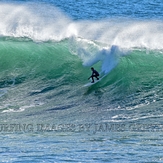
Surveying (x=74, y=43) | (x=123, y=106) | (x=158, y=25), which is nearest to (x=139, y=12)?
(x=158, y=25)

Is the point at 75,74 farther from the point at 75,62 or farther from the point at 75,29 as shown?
the point at 75,29

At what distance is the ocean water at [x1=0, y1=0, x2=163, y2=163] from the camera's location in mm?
13426

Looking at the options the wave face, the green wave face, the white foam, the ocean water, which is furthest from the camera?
the white foam

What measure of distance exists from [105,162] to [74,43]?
11.9 m

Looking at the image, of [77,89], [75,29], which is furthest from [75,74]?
[75,29]

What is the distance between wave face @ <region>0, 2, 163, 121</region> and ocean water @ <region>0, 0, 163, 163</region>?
0.11ft

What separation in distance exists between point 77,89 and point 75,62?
7.96ft

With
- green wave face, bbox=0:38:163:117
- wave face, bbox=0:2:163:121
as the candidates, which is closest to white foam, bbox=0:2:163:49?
wave face, bbox=0:2:163:121

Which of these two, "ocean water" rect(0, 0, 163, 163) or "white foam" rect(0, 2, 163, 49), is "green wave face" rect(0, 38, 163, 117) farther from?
"white foam" rect(0, 2, 163, 49)

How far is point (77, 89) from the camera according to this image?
20.1m

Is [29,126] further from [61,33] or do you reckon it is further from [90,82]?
[61,33]

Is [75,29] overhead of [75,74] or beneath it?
overhead

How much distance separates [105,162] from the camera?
39.5 ft

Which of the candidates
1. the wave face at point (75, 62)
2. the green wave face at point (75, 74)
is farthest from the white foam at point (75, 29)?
the green wave face at point (75, 74)
